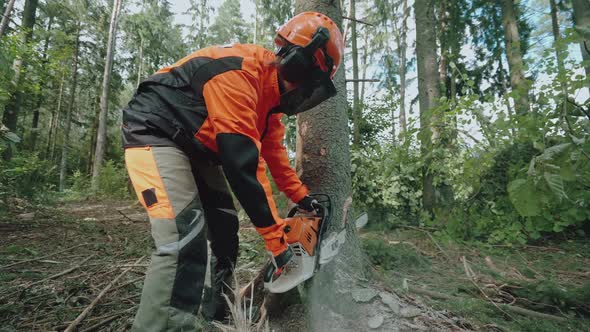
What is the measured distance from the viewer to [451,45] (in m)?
8.12

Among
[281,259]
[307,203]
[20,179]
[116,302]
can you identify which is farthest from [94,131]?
[281,259]

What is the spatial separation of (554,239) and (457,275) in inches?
98.5

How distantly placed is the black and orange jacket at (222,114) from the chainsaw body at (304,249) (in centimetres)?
22

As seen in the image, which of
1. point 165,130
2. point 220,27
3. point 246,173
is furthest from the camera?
point 220,27

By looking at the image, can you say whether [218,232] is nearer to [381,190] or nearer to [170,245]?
[170,245]

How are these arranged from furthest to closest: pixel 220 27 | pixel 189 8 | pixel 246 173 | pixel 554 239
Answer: pixel 220 27
pixel 189 8
pixel 554 239
pixel 246 173

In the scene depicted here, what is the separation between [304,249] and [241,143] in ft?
2.40

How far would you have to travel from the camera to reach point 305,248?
6.14 feet

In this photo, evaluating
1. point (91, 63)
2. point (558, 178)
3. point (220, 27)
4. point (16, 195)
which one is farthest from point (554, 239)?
point (220, 27)

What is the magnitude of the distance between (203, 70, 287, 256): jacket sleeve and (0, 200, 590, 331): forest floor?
2.69 ft

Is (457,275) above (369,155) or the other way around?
the other way around

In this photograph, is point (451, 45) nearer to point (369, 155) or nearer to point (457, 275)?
point (369, 155)

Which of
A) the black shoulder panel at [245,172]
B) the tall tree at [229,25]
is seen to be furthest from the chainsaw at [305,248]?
the tall tree at [229,25]

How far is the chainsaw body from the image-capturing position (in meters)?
1.83
